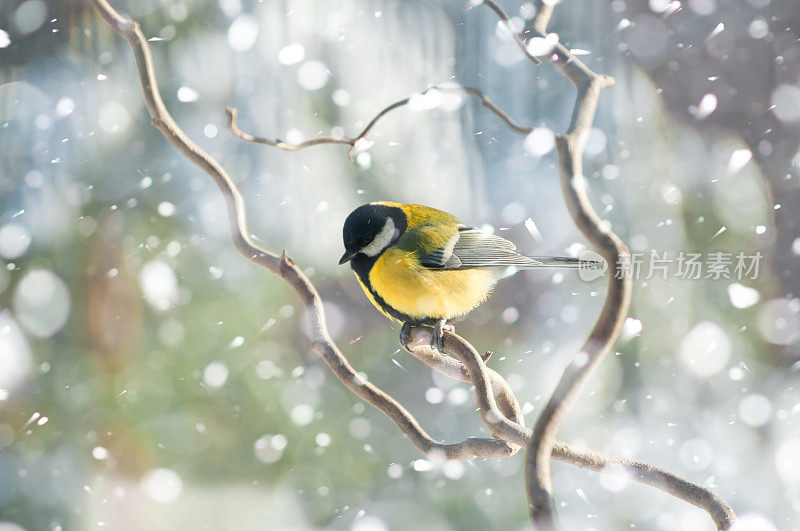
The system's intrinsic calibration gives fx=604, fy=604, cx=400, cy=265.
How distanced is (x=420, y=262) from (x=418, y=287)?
2cm

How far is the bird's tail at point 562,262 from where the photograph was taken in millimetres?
358

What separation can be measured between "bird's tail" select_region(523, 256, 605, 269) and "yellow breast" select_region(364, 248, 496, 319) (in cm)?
5

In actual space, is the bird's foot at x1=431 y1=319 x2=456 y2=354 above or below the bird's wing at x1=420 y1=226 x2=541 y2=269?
below

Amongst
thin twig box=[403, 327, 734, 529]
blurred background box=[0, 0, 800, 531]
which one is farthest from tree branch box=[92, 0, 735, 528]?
blurred background box=[0, 0, 800, 531]

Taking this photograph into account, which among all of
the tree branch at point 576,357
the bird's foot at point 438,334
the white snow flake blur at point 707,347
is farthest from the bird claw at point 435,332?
the white snow flake blur at point 707,347

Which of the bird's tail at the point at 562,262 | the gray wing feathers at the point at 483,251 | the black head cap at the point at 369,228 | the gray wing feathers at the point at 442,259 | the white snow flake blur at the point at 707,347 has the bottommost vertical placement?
the white snow flake blur at the point at 707,347

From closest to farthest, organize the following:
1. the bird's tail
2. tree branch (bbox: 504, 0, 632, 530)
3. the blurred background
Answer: tree branch (bbox: 504, 0, 632, 530), the bird's tail, the blurred background

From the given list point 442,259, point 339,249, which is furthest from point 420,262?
point 339,249

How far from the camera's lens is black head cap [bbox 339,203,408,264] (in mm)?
397

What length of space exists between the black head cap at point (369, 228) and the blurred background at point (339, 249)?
0.25 m

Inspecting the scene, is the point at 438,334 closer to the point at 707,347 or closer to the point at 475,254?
the point at 475,254

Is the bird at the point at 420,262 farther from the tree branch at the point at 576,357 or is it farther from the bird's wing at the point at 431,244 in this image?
the tree branch at the point at 576,357

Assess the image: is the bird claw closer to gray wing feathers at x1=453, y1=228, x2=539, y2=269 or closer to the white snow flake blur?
gray wing feathers at x1=453, y1=228, x2=539, y2=269

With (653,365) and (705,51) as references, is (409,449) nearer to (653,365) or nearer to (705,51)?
(653,365)
